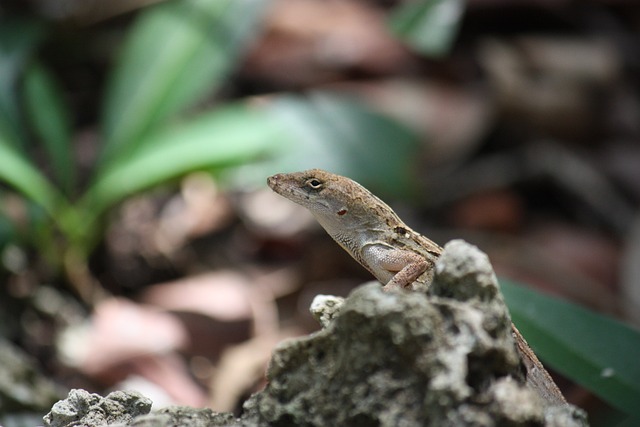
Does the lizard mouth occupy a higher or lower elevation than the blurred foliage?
lower

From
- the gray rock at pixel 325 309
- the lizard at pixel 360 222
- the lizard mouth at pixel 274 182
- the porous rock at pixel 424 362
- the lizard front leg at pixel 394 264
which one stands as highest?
the lizard mouth at pixel 274 182

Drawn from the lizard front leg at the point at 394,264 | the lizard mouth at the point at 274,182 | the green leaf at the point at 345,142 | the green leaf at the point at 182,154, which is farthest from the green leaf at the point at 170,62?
the lizard front leg at the point at 394,264

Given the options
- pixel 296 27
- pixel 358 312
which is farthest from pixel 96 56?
pixel 358 312

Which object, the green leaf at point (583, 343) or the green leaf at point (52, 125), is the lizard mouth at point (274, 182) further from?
the green leaf at point (52, 125)

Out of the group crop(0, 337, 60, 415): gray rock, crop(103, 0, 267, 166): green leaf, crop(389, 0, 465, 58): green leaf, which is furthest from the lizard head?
crop(103, 0, 267, 166): green leaf

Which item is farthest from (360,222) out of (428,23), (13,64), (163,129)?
(13,64)

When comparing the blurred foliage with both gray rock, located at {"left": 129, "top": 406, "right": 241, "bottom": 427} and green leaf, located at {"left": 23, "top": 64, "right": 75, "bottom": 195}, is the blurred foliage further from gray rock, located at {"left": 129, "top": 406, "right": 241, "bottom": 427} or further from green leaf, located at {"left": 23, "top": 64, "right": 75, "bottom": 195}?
gray rock, located at {"left": 129, "top": 406, "right": 241, "bottom": 427}
